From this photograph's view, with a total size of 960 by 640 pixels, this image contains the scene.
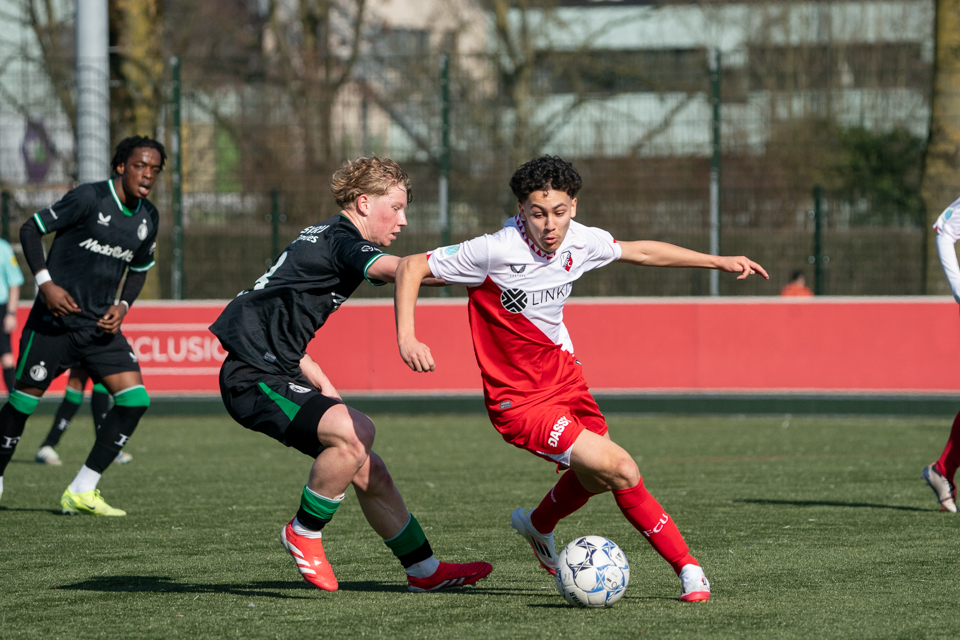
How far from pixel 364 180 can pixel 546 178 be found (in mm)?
852

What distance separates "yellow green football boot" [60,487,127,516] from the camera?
7.42 m

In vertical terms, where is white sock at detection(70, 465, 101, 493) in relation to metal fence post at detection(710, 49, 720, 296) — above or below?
below

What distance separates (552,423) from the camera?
500 cm

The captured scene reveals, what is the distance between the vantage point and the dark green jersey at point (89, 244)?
7.47 metres

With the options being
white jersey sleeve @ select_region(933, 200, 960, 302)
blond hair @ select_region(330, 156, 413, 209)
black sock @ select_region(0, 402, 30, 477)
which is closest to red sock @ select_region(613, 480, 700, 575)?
blond hair @ select_region(330, 156, 413, 209)

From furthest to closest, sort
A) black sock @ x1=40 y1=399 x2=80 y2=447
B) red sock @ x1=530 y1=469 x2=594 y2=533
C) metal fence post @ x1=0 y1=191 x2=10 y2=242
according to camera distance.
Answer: metal fence post @ x1=0 y1=191 x2=10 y2=242
black sock @ x1=40 y1=399 x2=80 y2=447
red sock @ x1=530 y1=469 x2=594 y2=533

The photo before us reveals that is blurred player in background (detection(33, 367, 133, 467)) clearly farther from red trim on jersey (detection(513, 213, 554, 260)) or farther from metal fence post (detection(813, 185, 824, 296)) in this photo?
metal fence post (detection(813, 185, 824, 296))

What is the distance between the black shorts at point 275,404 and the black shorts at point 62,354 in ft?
8.36

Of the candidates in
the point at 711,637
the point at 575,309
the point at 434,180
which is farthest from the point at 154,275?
the point at 711,637

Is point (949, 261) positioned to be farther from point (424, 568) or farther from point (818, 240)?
point (818, 240)

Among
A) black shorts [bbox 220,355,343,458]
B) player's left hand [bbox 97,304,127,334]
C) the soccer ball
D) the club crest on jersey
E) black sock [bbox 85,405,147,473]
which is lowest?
black sock [bbox 85,405,147,473]

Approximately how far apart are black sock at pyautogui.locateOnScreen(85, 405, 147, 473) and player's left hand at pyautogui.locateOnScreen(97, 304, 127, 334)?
0.50m

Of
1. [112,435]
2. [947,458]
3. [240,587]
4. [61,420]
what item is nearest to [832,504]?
[947,458]

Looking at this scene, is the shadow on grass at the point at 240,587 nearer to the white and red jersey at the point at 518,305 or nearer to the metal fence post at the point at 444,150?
the white and red jersey at the point at 518,305
